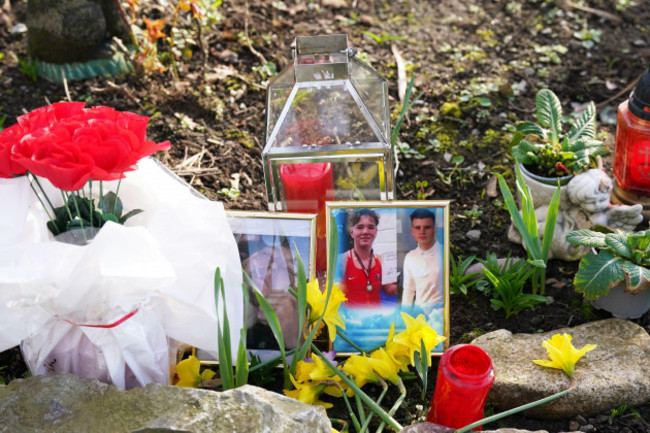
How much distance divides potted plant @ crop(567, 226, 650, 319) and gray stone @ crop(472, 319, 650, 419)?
0.16 meters

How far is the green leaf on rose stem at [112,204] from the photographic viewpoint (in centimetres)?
184

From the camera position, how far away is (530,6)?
3.82m

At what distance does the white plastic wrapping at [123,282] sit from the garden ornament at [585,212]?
112 cm

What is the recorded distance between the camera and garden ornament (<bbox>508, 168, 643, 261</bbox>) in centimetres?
225

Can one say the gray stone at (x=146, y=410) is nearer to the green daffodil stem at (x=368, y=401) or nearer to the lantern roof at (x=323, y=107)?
the green daffodil stem at (x=368, y=401)

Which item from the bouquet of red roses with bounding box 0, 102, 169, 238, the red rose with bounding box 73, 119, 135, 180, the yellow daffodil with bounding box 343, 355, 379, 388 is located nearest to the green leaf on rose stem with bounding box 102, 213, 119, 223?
the bouquet of red roses with bounding box 0, 102, 169, 238

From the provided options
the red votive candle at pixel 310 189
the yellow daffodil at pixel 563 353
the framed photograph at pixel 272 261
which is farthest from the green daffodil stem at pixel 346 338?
the yellow daffodil at pixel 563 353

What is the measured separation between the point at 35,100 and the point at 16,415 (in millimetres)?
2005

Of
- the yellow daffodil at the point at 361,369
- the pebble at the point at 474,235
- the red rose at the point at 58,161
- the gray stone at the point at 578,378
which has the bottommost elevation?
the gray stone at the point at 578,378

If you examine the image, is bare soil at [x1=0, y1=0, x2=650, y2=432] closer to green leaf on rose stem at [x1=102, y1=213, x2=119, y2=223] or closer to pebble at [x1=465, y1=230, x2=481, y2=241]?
pebble at [x1=465, y1=230, x2=481, y2=241]

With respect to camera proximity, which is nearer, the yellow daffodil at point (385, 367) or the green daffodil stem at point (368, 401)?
the green daffodil stem at point (368, 401)

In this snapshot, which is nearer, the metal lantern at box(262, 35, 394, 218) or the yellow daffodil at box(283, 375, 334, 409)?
the yellow daffodil at box(283, 375, 334, 409)

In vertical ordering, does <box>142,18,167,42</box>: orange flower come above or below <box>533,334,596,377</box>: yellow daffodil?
above

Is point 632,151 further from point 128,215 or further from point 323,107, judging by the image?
point 128,215
